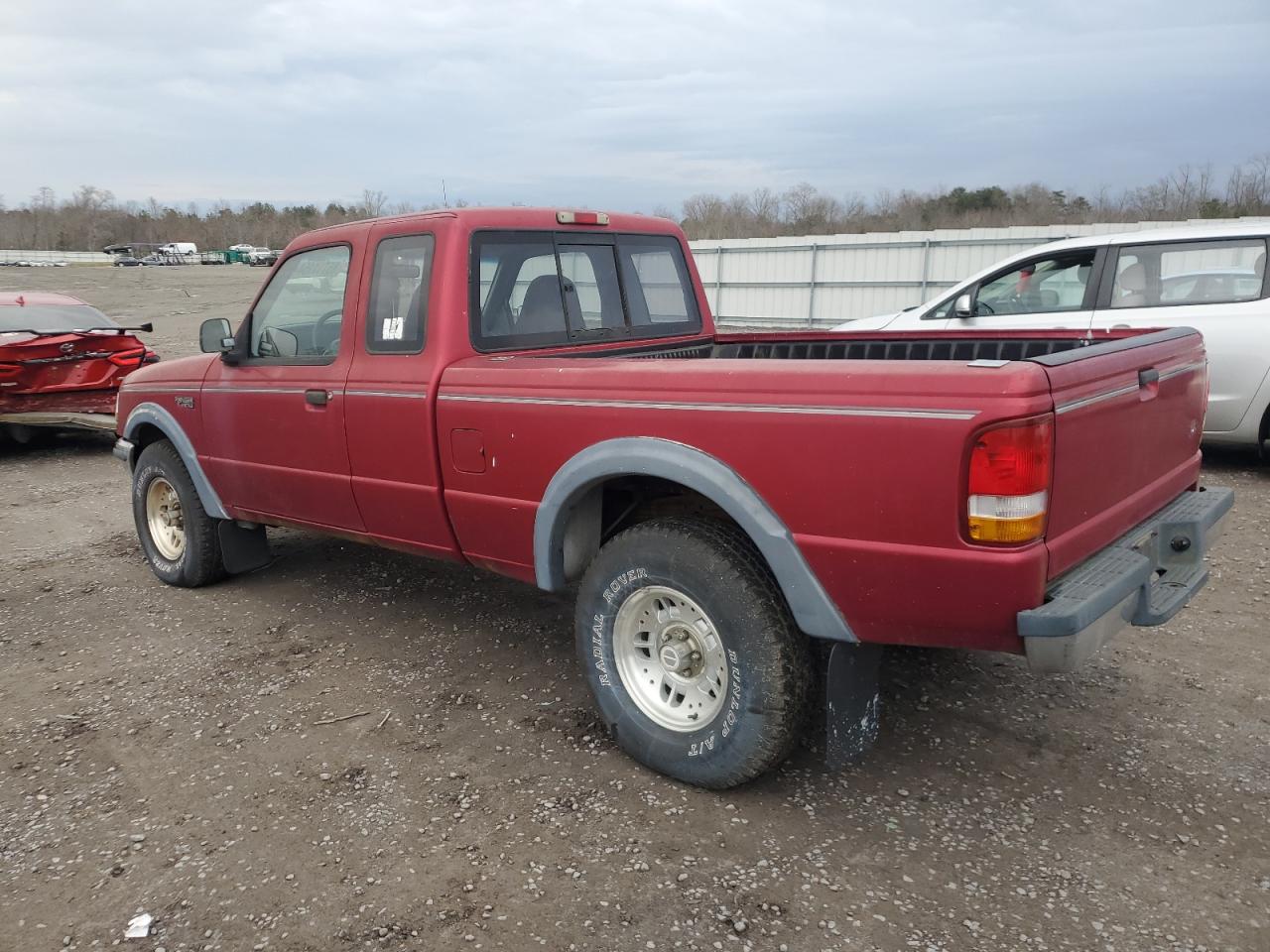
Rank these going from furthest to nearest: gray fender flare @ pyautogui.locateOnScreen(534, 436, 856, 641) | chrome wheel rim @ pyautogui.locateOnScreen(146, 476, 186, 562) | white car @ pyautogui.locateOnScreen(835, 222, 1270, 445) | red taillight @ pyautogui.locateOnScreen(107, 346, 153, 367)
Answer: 1. red taillight @ pyautogui.locateOnScreen(107, 346, 153, 367)
2. white car @ pyautogui.locateOnScreen(835, 222, 1270, 445)
3. chrome wheel rim @ pyautogui.locateOnScreen(146, 476, 186, 562)
4. gray fender flare @ pyautogui.locateOnScreen(534, 436, 856, 641)

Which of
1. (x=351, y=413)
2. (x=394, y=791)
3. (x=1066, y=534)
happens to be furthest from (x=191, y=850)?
(x=1066, y=534)

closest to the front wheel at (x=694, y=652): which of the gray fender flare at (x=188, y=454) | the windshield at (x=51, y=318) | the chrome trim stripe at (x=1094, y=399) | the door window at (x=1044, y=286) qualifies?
the chrome trim stripe at (x=1094, y=399)

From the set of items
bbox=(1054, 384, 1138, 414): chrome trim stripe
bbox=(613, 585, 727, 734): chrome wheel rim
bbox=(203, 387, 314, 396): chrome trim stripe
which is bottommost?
bbox=(613, 585, 727, 734): chrome wheel rim

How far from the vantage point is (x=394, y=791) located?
3.19m

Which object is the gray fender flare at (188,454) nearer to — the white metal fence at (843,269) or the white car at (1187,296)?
the white car at (1187,296)

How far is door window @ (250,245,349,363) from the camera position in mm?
4230

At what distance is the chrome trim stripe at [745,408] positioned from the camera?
7.86ft

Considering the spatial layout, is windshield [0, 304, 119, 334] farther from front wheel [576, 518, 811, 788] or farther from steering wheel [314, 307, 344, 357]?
front wheel [576, 518, 811, 788]

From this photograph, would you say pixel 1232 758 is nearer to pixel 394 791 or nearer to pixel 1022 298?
pixel 394 791

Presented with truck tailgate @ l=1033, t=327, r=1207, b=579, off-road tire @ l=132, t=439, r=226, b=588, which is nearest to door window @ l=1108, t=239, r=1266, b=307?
truck tailgate @ l=1033, t=327, r=1207, b=579

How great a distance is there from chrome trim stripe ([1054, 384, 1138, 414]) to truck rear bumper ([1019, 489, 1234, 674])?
18.6 inches

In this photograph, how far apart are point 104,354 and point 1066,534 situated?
9.42 metres

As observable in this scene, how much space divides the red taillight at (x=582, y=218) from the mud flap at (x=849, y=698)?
236cm

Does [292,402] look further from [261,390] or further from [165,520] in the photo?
[165,520]
